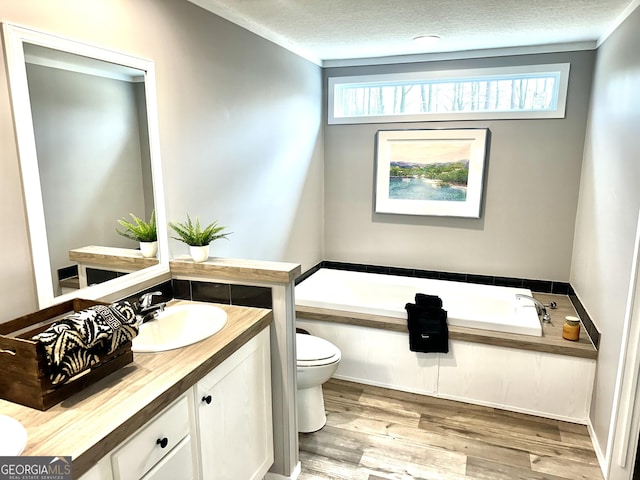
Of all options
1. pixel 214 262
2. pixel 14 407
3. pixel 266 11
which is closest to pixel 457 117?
pixel 266 11

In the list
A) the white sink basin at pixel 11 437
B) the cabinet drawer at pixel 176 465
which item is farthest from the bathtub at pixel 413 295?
the white sink basin at pixel 11 437

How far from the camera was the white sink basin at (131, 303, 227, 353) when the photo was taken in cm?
180

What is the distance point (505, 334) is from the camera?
2.84m

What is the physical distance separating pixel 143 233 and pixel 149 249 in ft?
0.27

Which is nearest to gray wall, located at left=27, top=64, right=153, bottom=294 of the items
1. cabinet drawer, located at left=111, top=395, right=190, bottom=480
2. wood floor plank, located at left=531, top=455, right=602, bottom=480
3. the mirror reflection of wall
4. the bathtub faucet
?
the mirror reflection of wall

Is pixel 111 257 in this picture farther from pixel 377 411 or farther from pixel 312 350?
pixel 377 411

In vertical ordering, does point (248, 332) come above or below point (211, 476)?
above

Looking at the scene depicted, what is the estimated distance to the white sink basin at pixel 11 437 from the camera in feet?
3.24

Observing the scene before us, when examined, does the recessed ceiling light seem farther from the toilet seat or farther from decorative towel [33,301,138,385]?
decorative towel [33,301,138,385]

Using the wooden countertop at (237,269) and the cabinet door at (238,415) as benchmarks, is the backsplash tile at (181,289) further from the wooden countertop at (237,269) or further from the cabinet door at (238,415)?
the cabinet door at (238,415)

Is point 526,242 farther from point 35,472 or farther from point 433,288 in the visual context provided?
point 35,472

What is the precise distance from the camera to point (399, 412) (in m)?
2.80

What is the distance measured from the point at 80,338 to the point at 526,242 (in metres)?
3.55

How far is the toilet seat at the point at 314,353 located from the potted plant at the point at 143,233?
1.02 meters
